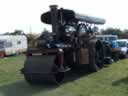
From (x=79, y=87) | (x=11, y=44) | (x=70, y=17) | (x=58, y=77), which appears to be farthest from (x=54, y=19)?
(x=11, y=44)

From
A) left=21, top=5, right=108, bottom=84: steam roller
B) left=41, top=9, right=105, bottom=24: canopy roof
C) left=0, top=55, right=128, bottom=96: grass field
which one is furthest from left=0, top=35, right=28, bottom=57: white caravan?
left=0, top=55, right=128, bottom=96: grass field

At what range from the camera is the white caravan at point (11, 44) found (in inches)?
1308

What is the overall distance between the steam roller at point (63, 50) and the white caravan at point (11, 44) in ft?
63.5

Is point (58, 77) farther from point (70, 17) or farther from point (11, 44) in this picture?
point (11, 44)

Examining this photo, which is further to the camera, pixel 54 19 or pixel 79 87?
pixel 54 19

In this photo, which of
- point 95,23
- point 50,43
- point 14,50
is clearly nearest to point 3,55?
point 14,50

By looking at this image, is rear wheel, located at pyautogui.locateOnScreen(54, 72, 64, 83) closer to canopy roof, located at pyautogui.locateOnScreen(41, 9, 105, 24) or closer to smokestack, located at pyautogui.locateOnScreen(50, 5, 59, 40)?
smokestack, located at pyautogui.locateOnScreen(50, 5, 59, 40)

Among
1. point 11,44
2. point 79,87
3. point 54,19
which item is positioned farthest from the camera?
point 11,44

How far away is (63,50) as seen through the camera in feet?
39.5

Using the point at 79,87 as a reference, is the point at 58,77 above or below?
above

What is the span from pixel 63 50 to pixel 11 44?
23.5 metres

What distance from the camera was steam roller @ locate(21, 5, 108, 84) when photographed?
11.0 m

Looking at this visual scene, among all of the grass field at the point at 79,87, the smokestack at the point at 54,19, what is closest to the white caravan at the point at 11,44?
the grass field at the point at 79,87

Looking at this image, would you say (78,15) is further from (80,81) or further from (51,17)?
(80,81)
